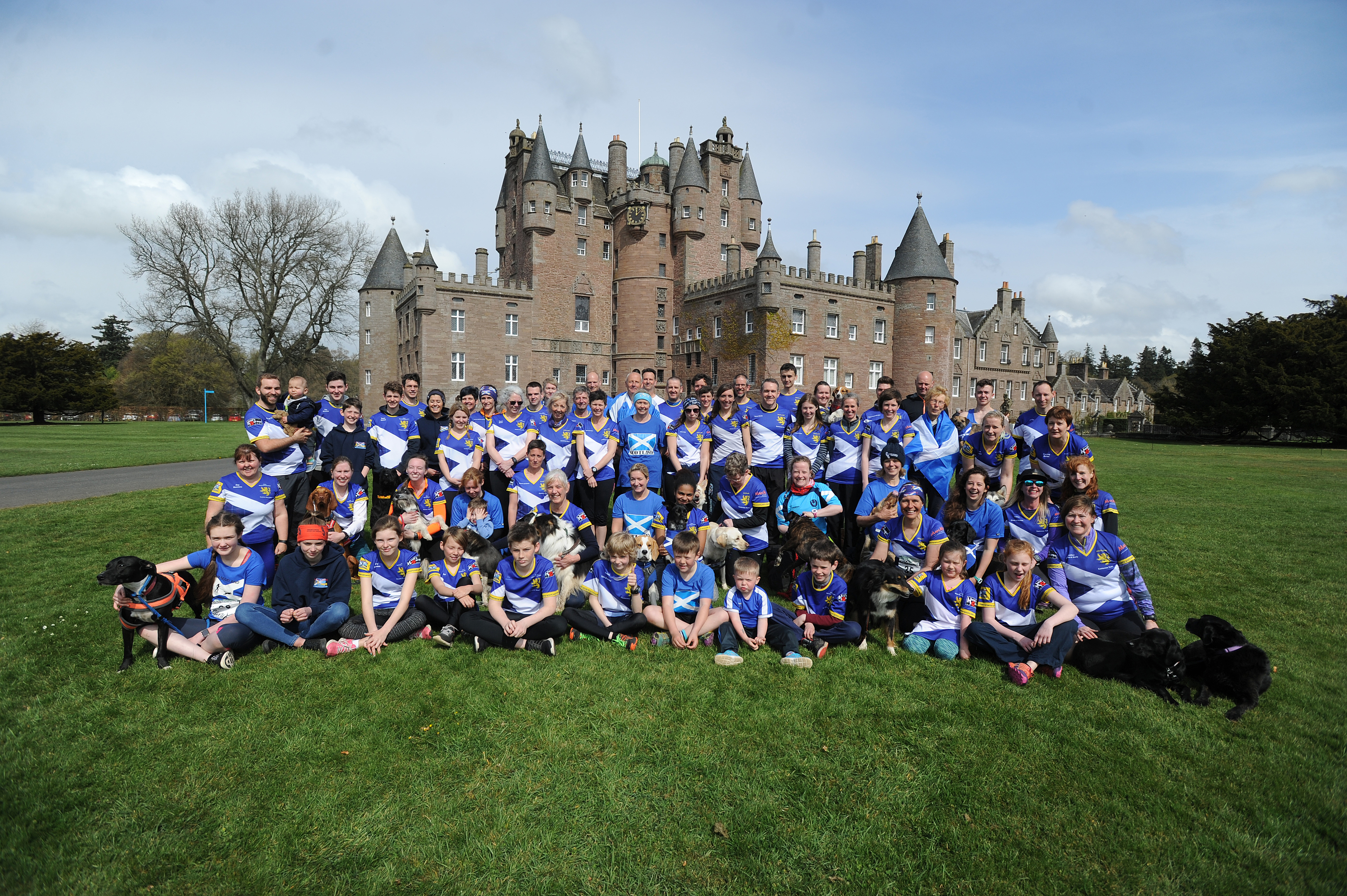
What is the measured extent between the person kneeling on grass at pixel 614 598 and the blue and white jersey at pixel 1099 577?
160 inches

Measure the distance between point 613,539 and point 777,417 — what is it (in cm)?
302

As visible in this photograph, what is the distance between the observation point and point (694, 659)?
6.09 metres

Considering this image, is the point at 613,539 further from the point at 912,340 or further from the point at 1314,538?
the point at 912,340

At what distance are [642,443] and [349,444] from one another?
3.61 metres

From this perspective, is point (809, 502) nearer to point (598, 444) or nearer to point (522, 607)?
point (598, 444)

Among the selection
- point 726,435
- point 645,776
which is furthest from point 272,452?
point 645,776

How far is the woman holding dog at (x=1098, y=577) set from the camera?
614cm

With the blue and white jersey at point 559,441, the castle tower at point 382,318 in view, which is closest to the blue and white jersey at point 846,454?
the blue and white jersey at point 559,441

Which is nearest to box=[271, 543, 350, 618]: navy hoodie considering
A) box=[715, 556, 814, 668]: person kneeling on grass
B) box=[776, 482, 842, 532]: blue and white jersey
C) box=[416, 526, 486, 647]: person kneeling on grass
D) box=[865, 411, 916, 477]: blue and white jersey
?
box=[416, 526, 486, 647]: person kneeling on grass

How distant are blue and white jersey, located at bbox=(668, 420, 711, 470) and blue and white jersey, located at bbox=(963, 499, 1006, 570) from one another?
3.25 meters

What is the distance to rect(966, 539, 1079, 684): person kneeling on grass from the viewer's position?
5.72m

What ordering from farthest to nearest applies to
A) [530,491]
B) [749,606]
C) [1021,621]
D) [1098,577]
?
[530,491]
[749,606]
[1098,577]
[1021,621]

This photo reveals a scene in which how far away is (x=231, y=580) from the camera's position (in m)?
6.15

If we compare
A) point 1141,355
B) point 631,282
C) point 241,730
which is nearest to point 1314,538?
point 241,730
